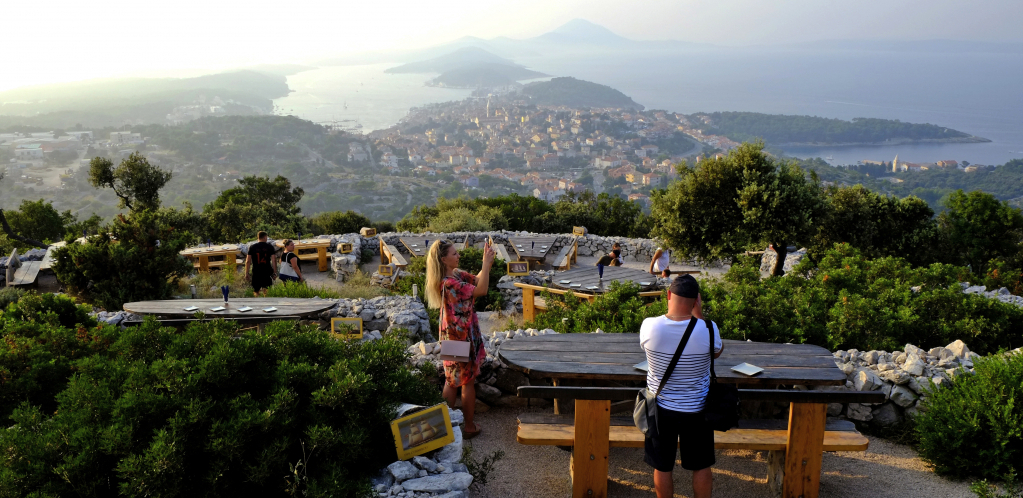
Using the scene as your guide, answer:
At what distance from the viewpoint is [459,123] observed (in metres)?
132

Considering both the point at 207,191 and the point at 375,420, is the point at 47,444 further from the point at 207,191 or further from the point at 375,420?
the point at 207,191

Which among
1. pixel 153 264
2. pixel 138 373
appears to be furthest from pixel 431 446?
pixel 153 264

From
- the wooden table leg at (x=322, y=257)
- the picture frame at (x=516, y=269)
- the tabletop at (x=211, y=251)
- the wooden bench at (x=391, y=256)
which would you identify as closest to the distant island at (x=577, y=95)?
the wooden bench at (x=391, y=256)

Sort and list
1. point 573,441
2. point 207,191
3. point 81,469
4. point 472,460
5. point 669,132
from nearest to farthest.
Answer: point 81,469 < point 573,441 < point 472,460 < point 207,191 < point 669,132

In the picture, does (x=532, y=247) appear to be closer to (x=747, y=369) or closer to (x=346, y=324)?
(x=346, y=324)

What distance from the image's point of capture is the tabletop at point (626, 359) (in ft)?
12.2

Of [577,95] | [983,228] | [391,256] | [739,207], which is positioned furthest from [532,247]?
[577,95]

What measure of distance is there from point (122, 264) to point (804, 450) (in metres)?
8.91

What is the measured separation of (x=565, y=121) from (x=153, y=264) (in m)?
122

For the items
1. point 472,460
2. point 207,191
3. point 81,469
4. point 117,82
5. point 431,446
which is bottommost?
point 207,191

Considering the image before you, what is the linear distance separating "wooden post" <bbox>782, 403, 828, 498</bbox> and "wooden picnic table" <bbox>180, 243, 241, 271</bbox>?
12.2m

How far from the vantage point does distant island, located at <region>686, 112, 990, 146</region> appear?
113 metres

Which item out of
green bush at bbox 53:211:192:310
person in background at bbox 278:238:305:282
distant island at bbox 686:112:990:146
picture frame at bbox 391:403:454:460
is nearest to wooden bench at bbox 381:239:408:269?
person in background at bbox 278:238:305:282

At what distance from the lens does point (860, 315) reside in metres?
6.14
